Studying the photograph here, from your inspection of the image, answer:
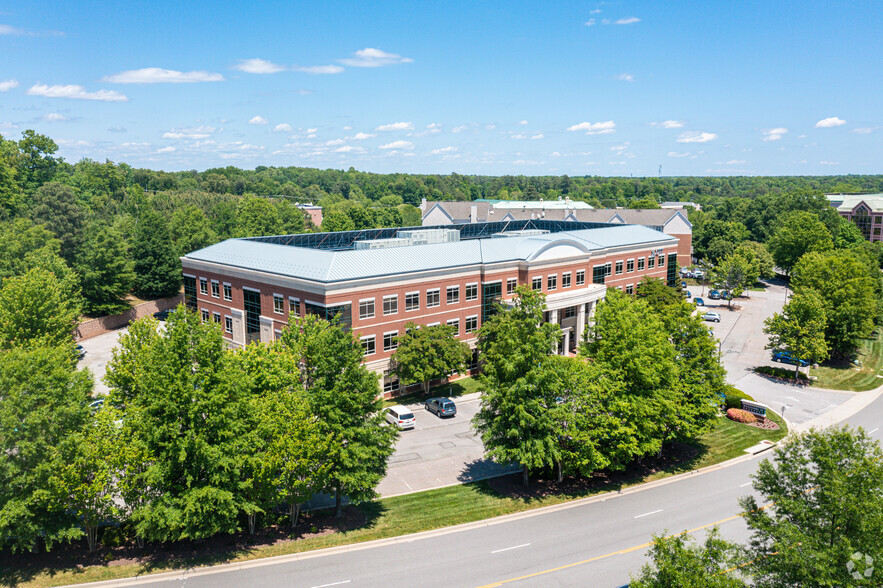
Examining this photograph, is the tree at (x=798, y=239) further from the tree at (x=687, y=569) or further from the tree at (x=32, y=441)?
the tree at (x=32, y=441)

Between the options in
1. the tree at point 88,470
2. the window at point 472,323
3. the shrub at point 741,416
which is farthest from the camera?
the window at point 472,323

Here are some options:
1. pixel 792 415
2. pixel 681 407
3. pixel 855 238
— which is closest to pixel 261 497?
pixel 681 407

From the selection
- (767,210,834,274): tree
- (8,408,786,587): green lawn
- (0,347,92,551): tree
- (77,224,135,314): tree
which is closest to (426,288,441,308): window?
(8,408,786,587): green lawn

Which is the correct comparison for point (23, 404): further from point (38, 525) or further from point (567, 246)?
point (567, 246)

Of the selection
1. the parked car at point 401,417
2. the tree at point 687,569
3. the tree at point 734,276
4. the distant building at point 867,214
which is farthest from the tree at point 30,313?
the distant building at point 867,214

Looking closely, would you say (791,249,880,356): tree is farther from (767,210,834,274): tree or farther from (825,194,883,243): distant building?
(825,194,883,243): distant building

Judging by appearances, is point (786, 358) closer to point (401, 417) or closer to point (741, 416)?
point (741, 416)
